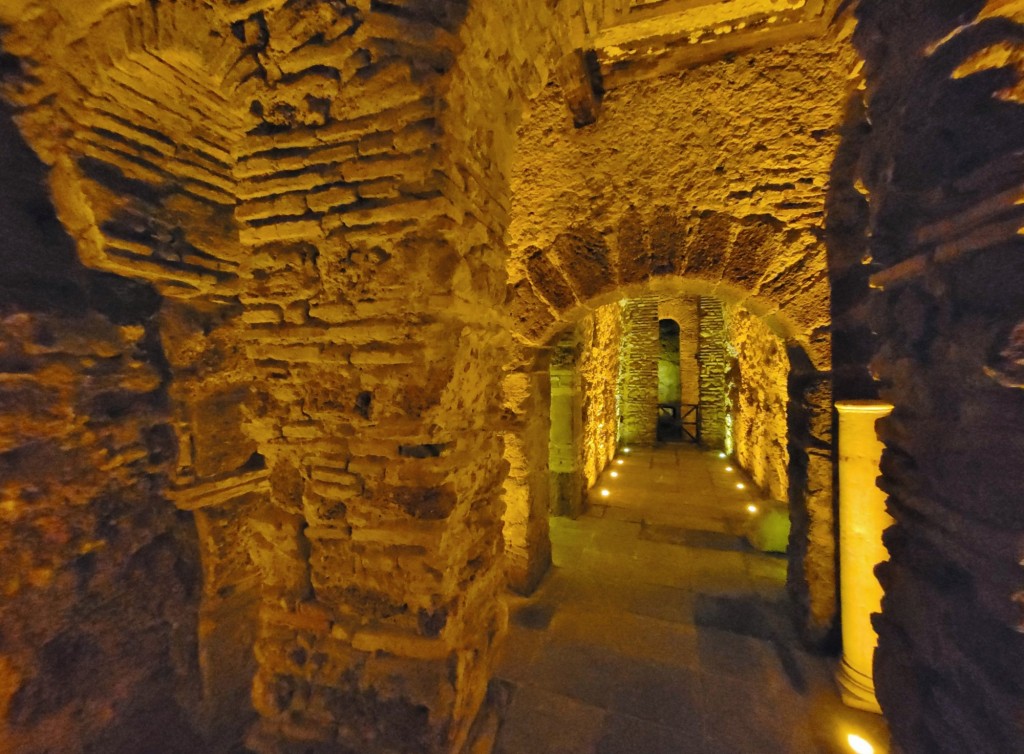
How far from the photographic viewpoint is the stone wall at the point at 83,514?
1805 millimetres

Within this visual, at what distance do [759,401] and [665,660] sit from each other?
455 cm

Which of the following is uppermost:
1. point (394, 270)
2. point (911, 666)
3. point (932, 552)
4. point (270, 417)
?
point (394, 270)

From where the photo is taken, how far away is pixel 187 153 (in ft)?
7.61

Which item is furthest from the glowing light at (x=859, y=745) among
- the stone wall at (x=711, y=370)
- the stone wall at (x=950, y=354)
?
the stone wall at (x=711, y=370)

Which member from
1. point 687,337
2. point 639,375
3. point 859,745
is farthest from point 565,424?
point 687,337

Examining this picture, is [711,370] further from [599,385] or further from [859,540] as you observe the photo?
[859,540]

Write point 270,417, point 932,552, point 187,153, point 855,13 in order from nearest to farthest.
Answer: point 932,552
point 855,13
point 270,417
point 187,153

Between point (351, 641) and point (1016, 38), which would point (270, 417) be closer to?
point (351, 641)

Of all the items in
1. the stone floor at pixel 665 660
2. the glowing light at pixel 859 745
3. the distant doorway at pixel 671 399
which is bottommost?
the glowing light at pixel 859 745

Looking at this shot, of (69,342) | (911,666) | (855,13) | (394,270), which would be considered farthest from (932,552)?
(69,342)

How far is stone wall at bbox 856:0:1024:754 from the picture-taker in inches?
31.0

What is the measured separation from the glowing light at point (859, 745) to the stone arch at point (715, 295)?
2.36ft

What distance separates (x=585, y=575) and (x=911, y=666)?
299cm

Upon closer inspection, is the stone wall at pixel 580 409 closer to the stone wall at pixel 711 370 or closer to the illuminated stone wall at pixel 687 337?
the stone wall at pixel 711 370
